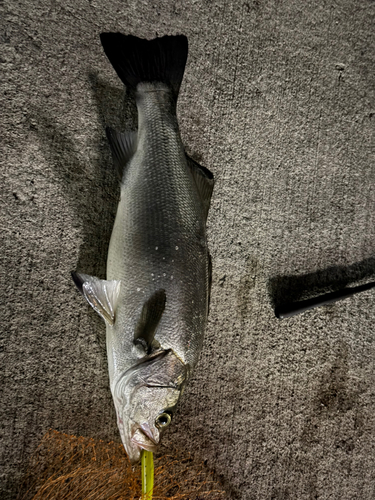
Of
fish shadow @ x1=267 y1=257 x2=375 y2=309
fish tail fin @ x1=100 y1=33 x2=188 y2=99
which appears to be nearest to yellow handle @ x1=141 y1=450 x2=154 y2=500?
fish shadow @ x1=267 y1=257 x2=375 y2=309

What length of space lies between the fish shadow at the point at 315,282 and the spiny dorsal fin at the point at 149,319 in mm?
709

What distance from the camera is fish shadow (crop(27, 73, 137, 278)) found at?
5.65ft

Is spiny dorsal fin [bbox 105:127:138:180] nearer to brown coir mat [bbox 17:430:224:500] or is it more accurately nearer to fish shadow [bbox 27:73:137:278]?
fish shadow [bbox 27:73:137:278]

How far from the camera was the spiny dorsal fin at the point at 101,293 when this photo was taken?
1.46 m

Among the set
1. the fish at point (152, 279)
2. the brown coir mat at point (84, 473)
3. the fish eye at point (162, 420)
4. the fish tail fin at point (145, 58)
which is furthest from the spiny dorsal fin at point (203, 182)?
the brown coir mat at point (84, 473)

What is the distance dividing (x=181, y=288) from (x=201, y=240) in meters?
0.22

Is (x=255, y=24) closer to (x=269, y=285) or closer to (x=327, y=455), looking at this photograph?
(x=269, y=285)

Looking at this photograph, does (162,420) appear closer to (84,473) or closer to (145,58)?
(84,473)

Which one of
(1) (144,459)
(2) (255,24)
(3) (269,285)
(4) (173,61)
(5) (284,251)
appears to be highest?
(2) (255,24)

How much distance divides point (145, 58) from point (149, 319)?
1.11 m

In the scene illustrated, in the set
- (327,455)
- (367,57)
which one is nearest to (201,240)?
(327,455)

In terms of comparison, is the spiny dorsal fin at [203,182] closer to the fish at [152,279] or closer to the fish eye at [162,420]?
the fish at [152,279]

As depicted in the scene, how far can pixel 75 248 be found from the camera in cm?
171

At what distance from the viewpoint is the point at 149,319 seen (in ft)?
4.60
